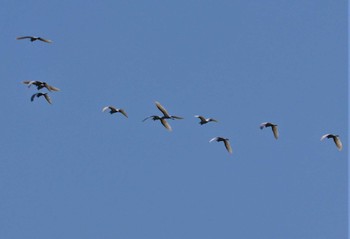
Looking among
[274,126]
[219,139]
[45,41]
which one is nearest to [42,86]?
[45,41]

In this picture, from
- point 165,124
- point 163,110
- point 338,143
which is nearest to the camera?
point 338,143

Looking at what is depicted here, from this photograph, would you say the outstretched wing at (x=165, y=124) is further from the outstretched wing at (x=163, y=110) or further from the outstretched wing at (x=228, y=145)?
the outstretched wing at (x=228, y=145)

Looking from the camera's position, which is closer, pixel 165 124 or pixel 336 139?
pixel 336 139

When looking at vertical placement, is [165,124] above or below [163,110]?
below

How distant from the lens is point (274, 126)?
6141 cm

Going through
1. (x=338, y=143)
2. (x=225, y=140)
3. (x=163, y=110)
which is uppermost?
(x=163, y=110)

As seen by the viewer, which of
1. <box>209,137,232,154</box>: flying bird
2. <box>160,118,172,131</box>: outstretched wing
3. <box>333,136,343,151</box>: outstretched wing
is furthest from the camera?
<box>209,137,232,154</box>: flying bird

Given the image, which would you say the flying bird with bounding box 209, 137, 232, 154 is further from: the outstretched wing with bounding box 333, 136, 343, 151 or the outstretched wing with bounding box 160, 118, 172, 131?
the outstretched wing with bounding box 333, 136, 343, 151

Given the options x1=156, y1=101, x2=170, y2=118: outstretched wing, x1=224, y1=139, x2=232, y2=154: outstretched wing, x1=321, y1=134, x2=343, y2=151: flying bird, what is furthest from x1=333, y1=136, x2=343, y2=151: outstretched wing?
x1=156, y1=101, x2=170, y2=118: outstretched wing

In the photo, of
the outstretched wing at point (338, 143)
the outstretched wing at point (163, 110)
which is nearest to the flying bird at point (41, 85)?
the outstretched wing at point (163, 110)

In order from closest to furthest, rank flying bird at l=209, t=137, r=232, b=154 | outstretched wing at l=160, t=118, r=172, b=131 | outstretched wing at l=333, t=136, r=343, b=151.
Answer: outstretched wing at l=333, t=136, r=343, b=151, outstretched wing at l=160, t=118, r=172, b=131, flying bird at l=209, t=137, r=232, b=154

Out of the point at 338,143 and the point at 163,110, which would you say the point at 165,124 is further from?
the point at 338,143

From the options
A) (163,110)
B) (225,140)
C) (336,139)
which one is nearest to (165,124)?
(163,110)

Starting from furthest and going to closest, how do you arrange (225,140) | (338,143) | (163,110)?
(225,140)
(163,110)
(338,143)
